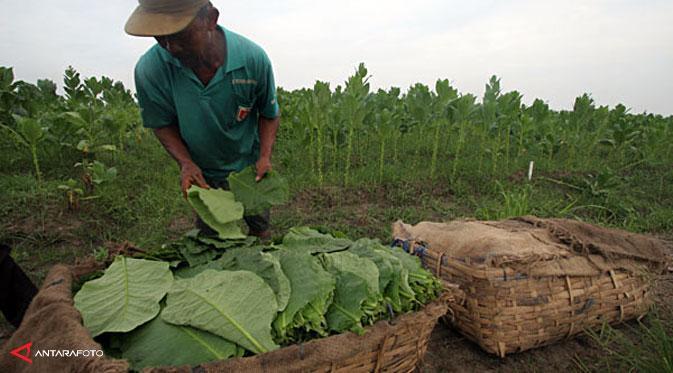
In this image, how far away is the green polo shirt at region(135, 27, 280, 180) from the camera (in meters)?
2.26

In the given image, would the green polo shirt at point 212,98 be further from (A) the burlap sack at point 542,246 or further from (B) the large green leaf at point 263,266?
(A) the burlap sack at point 542,246

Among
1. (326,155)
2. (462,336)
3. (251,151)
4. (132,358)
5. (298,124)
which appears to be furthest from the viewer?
(326,155)

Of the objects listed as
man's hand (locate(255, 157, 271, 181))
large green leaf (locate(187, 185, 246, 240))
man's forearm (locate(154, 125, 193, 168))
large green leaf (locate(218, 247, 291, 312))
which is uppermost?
man's forearm (locate(154, 125, 193, 168))

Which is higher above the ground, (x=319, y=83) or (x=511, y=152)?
(x=319, y=83)

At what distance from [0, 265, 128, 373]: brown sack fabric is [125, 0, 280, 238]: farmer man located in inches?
37.3

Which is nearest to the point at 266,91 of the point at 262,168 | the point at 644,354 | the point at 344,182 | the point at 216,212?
the point at 262,168

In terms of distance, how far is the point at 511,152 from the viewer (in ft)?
28.5

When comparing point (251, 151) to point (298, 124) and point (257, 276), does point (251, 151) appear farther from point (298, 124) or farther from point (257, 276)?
point (298, 124)

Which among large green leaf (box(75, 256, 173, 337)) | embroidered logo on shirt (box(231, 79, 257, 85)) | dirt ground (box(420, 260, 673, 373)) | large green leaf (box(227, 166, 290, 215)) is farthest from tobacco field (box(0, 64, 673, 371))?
embroidered logo on shirt (box(231, 79, 257, 85))

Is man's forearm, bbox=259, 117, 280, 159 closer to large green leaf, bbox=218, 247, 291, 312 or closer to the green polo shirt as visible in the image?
the green polo shirt

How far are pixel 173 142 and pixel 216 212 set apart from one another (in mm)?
976

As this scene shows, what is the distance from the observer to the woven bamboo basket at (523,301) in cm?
187

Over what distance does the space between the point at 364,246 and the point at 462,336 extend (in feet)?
3.22

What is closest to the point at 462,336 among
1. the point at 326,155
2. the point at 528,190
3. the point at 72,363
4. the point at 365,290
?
the point at 365,290
